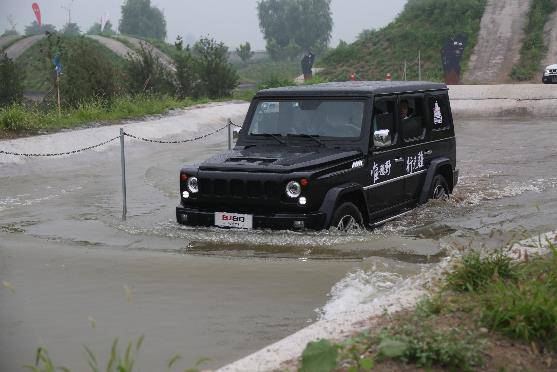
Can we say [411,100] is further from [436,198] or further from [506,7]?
[506,7]

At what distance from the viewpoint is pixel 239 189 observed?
8672 mm

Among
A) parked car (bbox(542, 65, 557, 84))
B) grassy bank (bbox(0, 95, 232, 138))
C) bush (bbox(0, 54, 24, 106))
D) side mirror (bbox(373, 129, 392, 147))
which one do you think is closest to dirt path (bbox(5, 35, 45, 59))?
bush (bbox(0, 54, 24, 106))

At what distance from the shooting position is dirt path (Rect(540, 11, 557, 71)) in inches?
1882

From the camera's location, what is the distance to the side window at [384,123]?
9164 mm

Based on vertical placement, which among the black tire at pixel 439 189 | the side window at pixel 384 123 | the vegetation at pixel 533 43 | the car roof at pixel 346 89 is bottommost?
the black tire at pixel 439 189

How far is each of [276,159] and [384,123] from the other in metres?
1.60

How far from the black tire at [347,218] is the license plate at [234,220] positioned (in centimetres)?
91

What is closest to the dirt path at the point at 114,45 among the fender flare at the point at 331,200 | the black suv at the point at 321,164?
the black suv at the point at 321,164

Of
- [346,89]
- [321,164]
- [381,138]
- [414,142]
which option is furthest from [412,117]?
[321,164]

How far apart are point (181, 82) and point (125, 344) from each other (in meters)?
29.9

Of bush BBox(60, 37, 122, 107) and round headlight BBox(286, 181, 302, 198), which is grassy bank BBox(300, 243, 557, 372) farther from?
bush BBox(60, 37, 122, 107)

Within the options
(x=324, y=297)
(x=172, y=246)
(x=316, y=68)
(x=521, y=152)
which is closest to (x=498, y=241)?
(x=324, y=297)

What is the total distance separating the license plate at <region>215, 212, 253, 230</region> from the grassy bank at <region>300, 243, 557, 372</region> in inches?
139

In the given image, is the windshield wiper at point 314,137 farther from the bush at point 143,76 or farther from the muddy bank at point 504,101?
the bush at point 143,76
